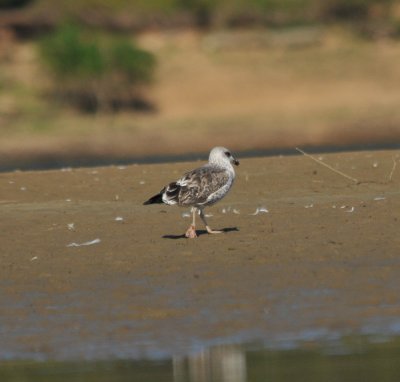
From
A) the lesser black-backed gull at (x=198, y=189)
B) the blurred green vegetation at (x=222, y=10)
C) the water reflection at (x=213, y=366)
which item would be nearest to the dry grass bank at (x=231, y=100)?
the blurred green vegetation at (x=222, y=10)

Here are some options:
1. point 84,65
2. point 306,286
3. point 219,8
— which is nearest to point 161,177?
point 306,286

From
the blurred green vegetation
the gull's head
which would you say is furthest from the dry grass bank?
the gull's head

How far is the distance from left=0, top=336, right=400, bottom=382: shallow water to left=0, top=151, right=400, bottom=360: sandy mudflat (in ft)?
0.73

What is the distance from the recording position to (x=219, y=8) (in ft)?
176

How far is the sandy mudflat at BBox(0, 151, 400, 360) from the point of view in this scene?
34.1ft

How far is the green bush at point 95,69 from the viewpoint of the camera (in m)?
42.8

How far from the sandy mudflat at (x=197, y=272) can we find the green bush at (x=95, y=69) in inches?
981

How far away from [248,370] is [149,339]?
1147 mm

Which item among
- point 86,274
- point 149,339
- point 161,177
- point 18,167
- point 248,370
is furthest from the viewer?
point 18,167

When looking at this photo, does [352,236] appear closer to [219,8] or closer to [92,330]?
[92,330]

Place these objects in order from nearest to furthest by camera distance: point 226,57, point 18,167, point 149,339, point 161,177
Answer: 1. point 149,339
2. point 161,177
3. point 18,167
4. point 226,57

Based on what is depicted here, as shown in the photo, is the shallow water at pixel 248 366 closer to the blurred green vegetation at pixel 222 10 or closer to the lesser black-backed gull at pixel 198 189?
the lesser black-backed gull at pixel 198 189

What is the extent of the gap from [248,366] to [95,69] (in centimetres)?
3346

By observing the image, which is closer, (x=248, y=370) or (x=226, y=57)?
(x=248, y=370)
